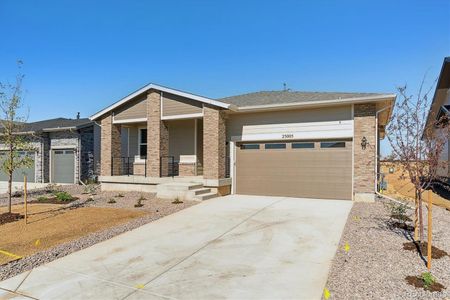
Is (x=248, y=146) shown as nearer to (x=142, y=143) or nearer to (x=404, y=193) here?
(x=142, y=143)

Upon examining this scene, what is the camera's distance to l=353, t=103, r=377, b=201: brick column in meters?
10.6

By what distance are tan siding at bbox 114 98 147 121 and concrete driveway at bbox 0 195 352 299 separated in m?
7.84

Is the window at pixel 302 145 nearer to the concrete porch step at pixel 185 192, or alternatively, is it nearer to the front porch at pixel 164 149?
the front porch at pixel 164 149

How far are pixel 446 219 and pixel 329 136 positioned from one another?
15.4ft

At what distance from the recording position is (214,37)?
599 inches

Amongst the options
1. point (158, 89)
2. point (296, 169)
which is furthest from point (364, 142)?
point (158, 89)

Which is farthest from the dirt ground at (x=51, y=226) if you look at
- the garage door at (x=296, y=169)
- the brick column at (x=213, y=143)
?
the garage door at (x=296, y=169)

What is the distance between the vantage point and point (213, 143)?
39.9 ft

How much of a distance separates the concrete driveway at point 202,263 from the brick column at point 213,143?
14.0ft

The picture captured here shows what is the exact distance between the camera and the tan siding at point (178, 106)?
1276cm

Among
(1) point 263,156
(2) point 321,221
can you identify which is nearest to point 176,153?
(1) point 263,156

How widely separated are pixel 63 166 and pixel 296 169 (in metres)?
15.1

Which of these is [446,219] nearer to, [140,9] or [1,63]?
A: [140,9]

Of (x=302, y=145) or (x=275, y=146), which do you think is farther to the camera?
(x=275, y=146)
